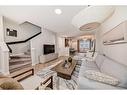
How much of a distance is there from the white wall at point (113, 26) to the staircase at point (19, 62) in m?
1.59

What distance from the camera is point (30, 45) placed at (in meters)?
2.13

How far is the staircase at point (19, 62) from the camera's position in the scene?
1.93 metres

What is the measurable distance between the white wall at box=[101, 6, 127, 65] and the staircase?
1.59m

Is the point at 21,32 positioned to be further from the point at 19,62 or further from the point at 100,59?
the point at 100,59

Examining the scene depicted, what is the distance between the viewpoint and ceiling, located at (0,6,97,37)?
6.00 ft

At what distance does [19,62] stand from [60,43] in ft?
3.24

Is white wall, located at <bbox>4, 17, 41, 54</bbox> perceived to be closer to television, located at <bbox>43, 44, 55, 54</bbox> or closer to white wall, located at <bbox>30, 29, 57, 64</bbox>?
white wall, located at <bbox>30, 29, 57, 64</bbox>

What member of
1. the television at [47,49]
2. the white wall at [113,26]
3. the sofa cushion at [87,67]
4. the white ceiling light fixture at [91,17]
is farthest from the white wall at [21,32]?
the white wall at [113,26]

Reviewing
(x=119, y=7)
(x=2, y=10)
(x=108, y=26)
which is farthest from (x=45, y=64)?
(x=119, y=7)

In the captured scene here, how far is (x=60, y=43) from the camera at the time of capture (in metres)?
2.58

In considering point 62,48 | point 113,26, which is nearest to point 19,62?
point 62,48

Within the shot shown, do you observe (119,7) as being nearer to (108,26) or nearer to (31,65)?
(108,26)

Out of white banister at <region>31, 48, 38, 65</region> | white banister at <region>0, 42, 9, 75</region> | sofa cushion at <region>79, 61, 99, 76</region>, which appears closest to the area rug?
sofa cushion at <region>79, 61, 99, 76</region>
